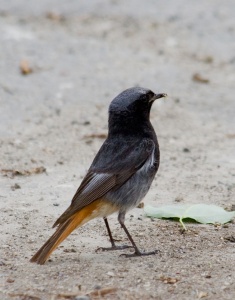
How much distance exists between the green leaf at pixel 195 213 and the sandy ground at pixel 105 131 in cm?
8

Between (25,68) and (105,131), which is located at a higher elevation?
(25,68)

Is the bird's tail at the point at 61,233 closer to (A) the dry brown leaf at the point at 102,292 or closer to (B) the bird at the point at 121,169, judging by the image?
(B) the bird at the point at 121,169

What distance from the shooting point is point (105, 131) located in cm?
1026

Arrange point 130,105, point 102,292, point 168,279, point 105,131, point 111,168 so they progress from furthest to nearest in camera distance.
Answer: point 105,131, point 130,105, point 111,168, point 168,279, point 102,292

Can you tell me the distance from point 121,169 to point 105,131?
11.2 ft

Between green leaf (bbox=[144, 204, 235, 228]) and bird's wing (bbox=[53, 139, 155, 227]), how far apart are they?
694 millimetres

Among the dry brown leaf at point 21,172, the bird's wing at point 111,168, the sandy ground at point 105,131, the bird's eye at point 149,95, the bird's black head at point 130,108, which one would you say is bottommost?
the dry brown leaf at point 21,172

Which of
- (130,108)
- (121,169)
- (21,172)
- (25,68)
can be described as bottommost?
(21,172)

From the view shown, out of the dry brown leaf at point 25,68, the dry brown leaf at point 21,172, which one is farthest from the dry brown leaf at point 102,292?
the dry brown leaf at point 25,68

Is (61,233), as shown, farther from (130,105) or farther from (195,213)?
(195,213)

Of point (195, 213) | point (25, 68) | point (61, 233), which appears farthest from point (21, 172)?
point (25, 68)

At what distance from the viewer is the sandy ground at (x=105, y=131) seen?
624cm

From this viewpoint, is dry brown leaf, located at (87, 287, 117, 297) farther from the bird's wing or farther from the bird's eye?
the bird's eye

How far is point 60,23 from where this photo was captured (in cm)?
1394
